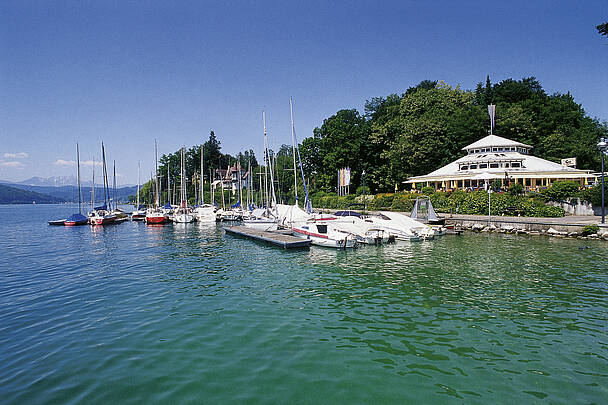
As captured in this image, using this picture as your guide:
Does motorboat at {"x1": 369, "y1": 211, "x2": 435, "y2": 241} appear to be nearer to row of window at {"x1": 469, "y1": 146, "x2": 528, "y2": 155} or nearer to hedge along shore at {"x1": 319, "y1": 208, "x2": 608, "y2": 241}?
hedge along shore at {"x1": 319, "y1": 208, "x2": 608, "y2": 241}

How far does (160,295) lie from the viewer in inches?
567

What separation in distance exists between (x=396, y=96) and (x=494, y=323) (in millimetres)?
83783

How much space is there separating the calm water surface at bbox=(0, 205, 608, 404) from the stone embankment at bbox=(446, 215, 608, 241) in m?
9.91

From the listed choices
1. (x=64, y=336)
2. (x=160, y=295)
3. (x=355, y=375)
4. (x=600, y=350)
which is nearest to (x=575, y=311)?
(x=600, y=350)

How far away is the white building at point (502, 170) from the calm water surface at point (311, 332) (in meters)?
27.6

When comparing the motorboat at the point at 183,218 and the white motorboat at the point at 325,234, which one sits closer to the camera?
the white motorboat at the point at 325,234

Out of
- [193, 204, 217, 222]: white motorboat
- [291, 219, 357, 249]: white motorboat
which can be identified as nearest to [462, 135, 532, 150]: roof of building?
[291, 219, 357, 249]: white motorboat

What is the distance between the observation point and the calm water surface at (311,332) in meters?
7.27

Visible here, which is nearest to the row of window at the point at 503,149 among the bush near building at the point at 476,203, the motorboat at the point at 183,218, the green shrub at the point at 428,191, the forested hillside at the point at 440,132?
the forested hillside at the point at 440,132

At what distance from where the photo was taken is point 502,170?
46.5m

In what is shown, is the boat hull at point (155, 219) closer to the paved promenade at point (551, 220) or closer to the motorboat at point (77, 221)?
the motorboat at point (77, 221)

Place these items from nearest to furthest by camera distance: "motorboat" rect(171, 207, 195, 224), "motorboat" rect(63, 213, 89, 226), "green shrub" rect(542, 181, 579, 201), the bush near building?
1. "green shrub" rect(542, 181, 579, 201)
2. the bush near building
3. "motorboat" rect(63, 213, 89, 226)
4. "motorboat" rect(171, 207, 195, 224)

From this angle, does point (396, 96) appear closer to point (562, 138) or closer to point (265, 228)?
point (562, 138)

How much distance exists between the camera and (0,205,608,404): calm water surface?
7.27 m
